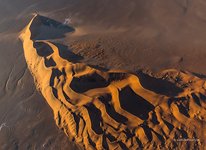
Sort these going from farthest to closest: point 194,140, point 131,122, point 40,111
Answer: point 40,111, point 131,122, point 194,140

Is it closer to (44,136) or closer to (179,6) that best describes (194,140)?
(44,136)

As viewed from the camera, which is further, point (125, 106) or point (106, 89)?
point (106, 89)

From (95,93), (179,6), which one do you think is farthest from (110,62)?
(179,6)

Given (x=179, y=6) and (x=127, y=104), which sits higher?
(x=179, y=6)

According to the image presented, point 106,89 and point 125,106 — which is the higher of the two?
point 106,89
